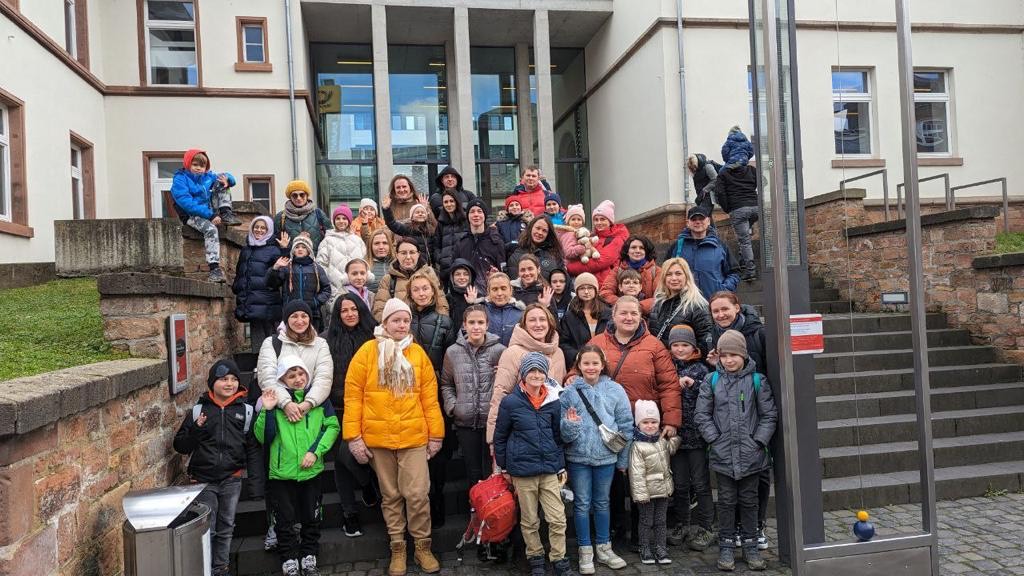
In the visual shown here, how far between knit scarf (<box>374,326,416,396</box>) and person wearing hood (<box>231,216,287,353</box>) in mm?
2433

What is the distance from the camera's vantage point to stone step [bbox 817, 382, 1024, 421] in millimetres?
7434

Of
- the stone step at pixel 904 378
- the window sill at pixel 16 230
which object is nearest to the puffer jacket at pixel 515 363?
the stone step at pixel 904 378

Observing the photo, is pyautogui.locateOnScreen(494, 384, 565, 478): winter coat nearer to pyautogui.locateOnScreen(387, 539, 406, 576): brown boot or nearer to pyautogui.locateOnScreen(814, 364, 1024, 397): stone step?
pyautogui.locateOnScreen(387, 539, 406, 576): brown boot

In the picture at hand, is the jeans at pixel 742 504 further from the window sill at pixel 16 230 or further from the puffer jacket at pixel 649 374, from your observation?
the window sill at pixel 16 230

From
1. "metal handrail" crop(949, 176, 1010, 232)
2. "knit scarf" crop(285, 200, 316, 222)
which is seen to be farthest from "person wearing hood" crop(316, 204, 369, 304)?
"metal handrail" crop(949, 176, 1010, 232)

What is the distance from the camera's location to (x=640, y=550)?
208 inches

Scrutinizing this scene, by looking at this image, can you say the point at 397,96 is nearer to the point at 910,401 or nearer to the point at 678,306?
the point at 678,306

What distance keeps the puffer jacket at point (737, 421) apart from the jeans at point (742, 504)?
0.10 meters

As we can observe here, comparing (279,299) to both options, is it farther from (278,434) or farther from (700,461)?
(700,461)

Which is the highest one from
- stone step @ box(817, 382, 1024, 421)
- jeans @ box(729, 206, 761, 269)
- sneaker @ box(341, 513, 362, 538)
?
jeans @ box(729, 206, 761, 269)

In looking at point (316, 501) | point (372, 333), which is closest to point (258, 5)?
point (372, 333)

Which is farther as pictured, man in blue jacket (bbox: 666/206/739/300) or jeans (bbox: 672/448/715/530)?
man in blue jacket (bbox: 666/206/739/300)

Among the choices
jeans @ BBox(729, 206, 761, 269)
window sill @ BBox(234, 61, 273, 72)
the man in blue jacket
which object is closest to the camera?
the man in blue jacket

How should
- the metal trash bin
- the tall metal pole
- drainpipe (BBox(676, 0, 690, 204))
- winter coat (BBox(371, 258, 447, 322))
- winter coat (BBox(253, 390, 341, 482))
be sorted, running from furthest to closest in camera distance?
drainpipe (BBox(676, 0, 690, 204)) < winter coat (BBox(371, 258, 447, 322)) < winter coat (BBox(253, 390, 341, 482)) < the tall metal pole < the metal trash bin
